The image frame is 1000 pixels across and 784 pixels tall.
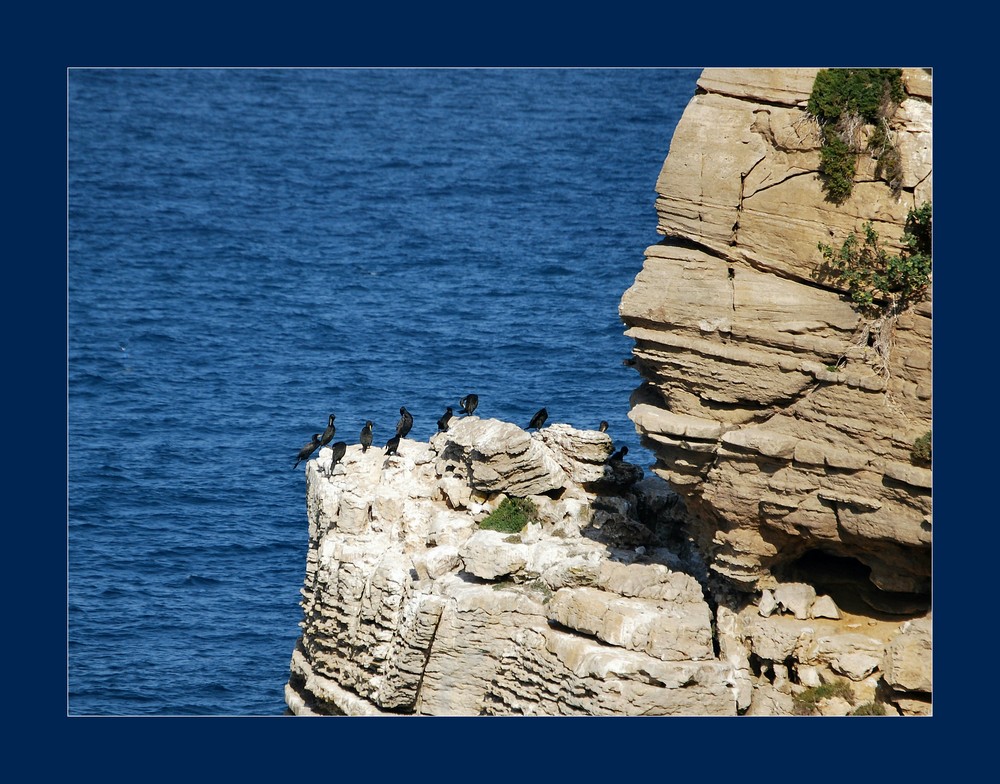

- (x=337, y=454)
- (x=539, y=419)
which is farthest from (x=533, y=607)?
(x=539, y=419)

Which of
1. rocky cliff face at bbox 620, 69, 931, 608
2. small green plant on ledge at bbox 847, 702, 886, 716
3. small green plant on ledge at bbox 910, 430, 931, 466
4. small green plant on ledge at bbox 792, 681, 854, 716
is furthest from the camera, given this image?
small green plant on ledge at bbox 792, 681, 854, 716

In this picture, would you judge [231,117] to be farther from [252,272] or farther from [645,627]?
[645,627]

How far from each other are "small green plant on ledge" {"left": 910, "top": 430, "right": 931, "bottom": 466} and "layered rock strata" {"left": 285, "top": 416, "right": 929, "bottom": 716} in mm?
5223

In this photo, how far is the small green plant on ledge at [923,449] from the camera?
178 ft

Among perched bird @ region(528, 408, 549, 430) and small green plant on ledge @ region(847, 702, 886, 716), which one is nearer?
small green plant on ledge @ region(847, 702, 886, 716)

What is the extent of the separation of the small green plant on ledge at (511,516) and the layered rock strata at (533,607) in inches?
8.4

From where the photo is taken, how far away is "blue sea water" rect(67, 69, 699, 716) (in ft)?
282

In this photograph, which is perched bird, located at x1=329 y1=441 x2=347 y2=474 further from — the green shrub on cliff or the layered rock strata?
the green shrub on cliff

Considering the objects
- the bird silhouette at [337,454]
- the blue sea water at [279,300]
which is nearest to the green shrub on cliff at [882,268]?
the bird silhouette at [337,454]

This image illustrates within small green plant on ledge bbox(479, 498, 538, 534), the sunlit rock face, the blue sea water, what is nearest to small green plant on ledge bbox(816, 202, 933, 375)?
the sunlit rock face

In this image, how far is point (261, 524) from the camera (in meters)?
90.6

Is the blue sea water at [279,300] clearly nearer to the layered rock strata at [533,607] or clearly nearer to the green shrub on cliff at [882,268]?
the layered rock strata at [533,607]

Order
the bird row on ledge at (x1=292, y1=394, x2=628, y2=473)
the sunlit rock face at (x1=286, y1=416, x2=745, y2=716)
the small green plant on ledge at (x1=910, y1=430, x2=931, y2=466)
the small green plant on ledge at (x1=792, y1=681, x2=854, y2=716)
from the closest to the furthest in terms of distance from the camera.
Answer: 1. the small green plant on ledge at (x1=910, y1=430, x2=931, y2=466)
2. the sunlit rock face at (x1=286, y1=416, x2=745, y2=716)
3. the small green plant on ledge at (x1=792, y1=681, x2=854, y2=716)
4. the bird row on ledge at (x1=292, y1=394, x2=628, y2=473)

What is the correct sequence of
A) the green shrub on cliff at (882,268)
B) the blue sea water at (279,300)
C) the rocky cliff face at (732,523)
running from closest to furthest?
1. the green shrub on cliff at (882,268)
2. the rocky cliff face at (732,523)
3. the blue sea water at (279,300)
